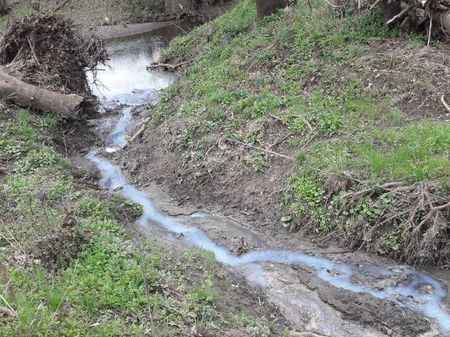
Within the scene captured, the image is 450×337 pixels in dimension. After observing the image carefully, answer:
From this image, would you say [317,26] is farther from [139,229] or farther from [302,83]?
[139,229]

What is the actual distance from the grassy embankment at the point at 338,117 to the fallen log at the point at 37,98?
6.42ft

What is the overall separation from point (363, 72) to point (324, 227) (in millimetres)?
4026

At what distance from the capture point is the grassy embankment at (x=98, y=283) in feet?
16.5

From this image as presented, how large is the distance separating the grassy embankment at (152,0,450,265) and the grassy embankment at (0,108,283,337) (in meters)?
2.25

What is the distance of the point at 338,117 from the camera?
998 centimetres

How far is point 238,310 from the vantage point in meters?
6.44

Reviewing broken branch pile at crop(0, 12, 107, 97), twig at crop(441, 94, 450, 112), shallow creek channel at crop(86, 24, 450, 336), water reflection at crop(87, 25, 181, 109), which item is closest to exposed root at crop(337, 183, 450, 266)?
shallow creek channel at crop(86, 24, 450, 336)

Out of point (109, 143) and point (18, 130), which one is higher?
point (18, 130)

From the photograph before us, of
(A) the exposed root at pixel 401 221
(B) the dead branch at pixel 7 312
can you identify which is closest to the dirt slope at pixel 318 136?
(A) the exposed root at pixel 401 221

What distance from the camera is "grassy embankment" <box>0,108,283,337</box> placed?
5027 millimetres

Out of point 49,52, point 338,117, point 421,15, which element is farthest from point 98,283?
point 49,52

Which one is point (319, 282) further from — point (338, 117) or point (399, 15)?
point (399, 15)

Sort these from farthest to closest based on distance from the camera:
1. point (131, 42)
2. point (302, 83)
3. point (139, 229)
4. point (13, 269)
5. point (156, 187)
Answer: point (131, 42) → point (302, 83) → point (156, 187) → point (139, 229) → point (13, 269)

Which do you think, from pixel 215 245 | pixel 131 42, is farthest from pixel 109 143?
pixel 131 42
